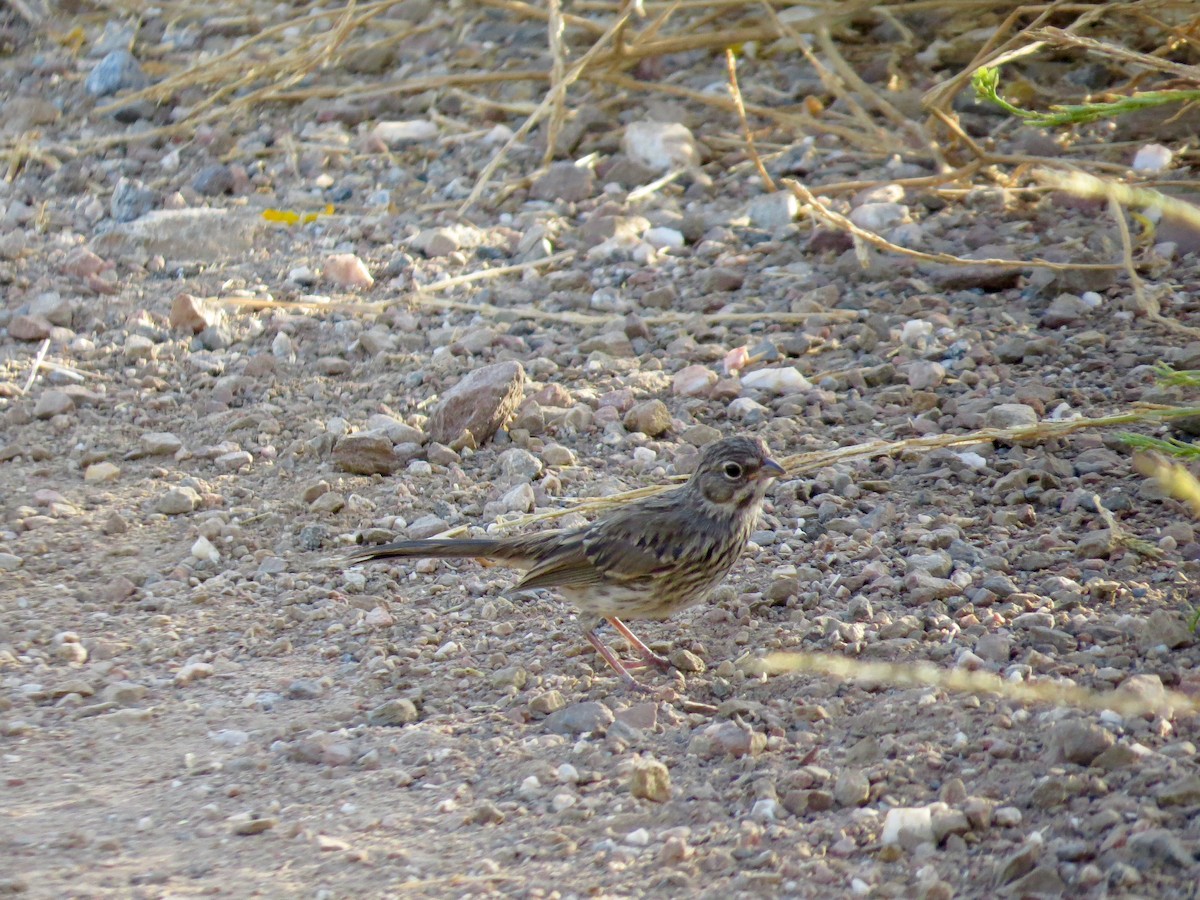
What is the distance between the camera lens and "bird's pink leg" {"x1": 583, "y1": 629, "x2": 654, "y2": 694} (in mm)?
4488

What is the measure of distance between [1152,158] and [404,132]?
402 centimetres

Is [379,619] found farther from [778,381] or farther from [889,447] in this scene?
[778,381]

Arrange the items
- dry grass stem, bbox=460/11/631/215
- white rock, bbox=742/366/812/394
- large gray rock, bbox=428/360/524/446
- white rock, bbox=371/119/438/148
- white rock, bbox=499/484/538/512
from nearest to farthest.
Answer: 1. white rock, bbox=499/484/538/512
2. large gray rock, bbox=428/360/524/446
3. white rock, bbox=742/366/812/394
4. dry grass stem, bbox=460/11/631/215
5. white rock, bbox=371/119/438/148

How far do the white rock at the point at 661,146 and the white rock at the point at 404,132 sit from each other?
1.17 meters

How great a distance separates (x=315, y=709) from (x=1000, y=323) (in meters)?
3.58

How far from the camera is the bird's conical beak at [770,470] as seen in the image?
4906 millimetres

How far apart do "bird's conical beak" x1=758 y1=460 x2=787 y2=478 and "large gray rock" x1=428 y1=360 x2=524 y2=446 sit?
1.35 metres

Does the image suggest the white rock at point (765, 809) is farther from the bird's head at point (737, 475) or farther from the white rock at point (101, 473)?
the white rock at point (101, 473)

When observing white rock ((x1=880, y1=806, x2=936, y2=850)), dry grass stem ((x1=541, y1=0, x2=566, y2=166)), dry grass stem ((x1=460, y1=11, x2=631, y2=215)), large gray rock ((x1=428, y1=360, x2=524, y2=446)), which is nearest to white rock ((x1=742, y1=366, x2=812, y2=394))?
large gray rock ((x1=428, y1=360, x2=524, y2=446))

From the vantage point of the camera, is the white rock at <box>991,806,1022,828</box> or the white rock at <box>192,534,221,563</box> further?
the white rock at <box>192,534,221,563</box>


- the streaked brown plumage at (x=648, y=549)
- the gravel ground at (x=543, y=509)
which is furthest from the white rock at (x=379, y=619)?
the streaked brown plumage at (x=648, y=549)

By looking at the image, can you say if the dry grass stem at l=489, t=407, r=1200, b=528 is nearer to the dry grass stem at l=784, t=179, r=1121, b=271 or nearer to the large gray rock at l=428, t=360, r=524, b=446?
the large gray rock at l=428, t=360, r=524, b=446

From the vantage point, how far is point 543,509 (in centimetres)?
550

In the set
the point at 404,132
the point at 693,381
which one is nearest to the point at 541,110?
the point at 404,132
